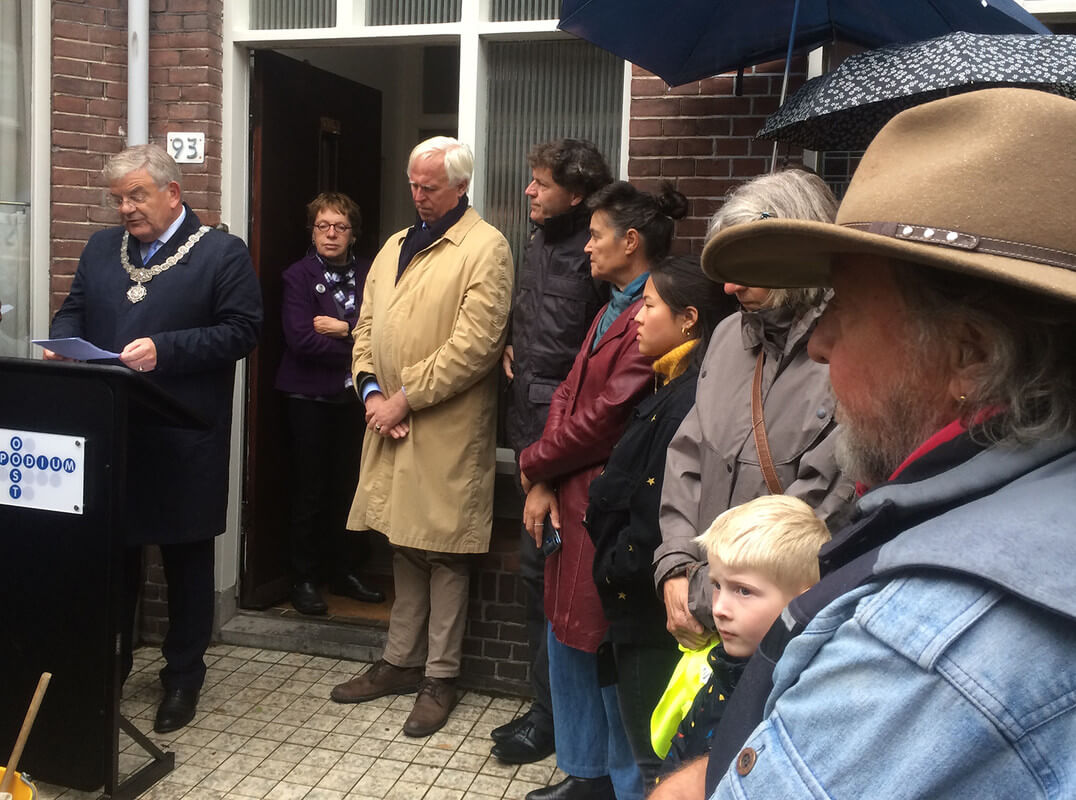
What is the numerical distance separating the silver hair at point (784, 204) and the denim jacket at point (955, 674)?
1599 millimetres

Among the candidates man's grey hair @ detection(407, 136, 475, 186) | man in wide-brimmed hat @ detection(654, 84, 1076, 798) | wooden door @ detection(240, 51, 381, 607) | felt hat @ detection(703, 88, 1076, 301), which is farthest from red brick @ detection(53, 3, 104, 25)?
felt hat @ detection(703, 88, 1076, 301)

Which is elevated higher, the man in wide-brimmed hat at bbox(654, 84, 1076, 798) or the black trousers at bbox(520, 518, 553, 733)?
the man in wide-brimmed hat at bbox(654, 84, 1076, 798)

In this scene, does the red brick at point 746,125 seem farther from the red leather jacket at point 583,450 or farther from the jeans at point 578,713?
the jeans at point 578,713

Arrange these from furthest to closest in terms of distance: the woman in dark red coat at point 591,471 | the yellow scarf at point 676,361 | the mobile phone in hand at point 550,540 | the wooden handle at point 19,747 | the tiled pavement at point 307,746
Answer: the tiled pavement at point 307,746 < the mobile phone in hand at point 550,540 < the woman in dark red coat at point 591,471 < the yellow scarf at point 676,361 < the wooden handle at point 19,747

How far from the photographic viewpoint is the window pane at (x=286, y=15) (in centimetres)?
480

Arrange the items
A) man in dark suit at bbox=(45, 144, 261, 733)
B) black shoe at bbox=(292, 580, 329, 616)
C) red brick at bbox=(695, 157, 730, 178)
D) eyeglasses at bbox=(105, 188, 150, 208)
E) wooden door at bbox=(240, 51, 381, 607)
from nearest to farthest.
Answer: man in dark suit at bbox=(45, 144, 261, 733) < eyeglasses at bbox=(105, 188, 150, 208) < red brick at bbox=(695, 157, 730, 178) < wooden door at bbox=(240, 51, 381, 607) < black shoe at bbox=(292, 580, 329, 616)

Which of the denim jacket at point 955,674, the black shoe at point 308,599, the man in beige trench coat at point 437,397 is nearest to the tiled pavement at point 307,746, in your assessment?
the man in beige trench coat at point 437,397

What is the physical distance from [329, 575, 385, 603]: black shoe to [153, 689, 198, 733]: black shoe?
1.30 metres

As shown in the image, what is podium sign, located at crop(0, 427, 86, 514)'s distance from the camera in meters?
3.30

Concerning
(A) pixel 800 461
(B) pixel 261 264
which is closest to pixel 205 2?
(B) pixel 261 264

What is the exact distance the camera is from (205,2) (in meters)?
4.66

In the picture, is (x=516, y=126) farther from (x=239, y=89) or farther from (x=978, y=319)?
(x=978, y=319)

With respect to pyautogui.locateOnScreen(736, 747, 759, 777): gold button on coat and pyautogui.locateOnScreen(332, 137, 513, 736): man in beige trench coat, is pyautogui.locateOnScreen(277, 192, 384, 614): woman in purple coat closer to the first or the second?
pyautogui.locateOnScreen(332, 137, 513, 736): man in beige trench coat

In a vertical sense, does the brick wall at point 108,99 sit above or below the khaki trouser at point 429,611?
above
